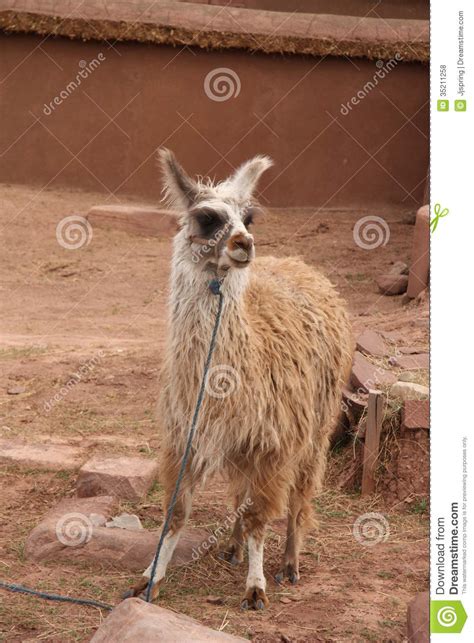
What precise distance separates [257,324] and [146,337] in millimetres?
4350

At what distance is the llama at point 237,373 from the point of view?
14.2ft

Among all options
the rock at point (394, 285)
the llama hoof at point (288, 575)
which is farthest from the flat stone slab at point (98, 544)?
the rock at point (394, 285)

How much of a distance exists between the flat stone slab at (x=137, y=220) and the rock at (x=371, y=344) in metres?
5.02

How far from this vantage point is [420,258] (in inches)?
374

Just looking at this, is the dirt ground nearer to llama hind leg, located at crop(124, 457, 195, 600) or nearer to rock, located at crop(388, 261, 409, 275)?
llama hind leg, located at crop(124, 457, 195, 600)

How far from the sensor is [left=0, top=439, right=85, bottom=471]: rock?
19.9ft

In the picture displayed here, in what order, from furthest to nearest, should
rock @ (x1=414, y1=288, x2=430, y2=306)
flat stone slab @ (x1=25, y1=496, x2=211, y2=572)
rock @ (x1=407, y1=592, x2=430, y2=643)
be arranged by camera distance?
rock @ (x1=414, y1=288, x2=430, y2=306), flat stone slab @ (x1=25, y1=496, x2=211, y2=572), rock @ (x1=407, y1=592, x2=430, y2=643)

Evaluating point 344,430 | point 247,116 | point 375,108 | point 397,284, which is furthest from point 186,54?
point 344,430

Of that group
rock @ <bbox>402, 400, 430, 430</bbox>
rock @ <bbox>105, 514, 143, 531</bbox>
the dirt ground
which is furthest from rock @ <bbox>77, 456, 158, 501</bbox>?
rock @ <bbox>402, 400, 430, 430</bbox>

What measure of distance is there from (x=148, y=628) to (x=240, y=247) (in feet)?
4.98

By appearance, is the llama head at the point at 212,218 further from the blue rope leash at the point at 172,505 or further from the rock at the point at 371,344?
the rock at the point at 371,344

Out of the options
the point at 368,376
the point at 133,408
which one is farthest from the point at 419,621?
the point at 133,408
